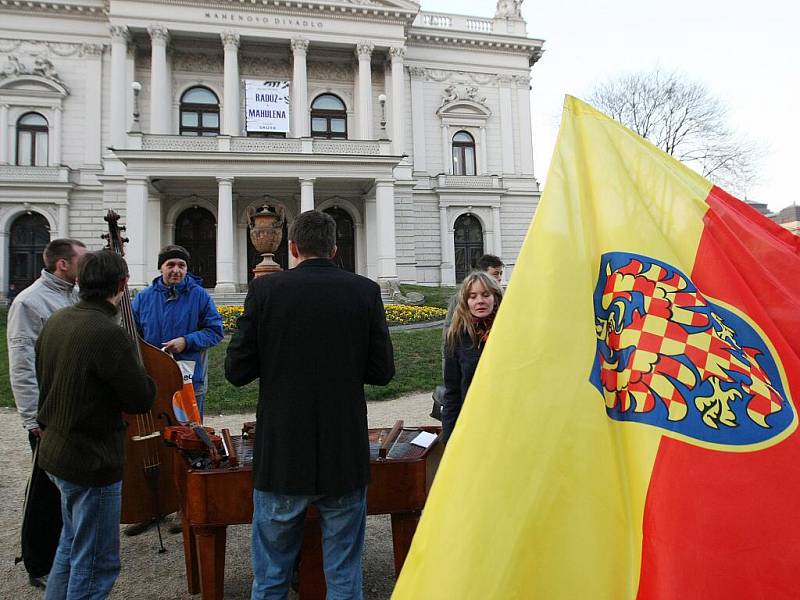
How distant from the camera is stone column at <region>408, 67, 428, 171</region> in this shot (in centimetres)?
2872

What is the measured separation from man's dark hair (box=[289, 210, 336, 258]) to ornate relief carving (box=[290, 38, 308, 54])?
89.3ft

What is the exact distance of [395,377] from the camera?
10453 millimetres

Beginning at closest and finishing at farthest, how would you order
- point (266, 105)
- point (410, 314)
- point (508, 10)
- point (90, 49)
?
point (410, 314) < point (90, 49) < point (266, 105) < point (508, 10)

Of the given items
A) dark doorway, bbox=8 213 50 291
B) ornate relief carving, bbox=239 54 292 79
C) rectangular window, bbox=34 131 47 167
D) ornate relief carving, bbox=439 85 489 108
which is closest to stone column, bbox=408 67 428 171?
ornate relief carving, bbox=439 85 489 108

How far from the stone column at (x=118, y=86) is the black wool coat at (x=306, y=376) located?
2687 cm

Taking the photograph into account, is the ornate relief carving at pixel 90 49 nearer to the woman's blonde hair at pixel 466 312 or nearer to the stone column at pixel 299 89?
the stone column at pixel 299 89

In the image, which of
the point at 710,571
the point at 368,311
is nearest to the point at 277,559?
the point at 368,311

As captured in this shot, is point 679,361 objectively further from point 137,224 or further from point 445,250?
point 445,250

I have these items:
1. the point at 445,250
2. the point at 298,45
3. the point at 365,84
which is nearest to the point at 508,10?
the point at 365,84

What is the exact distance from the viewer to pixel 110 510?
8.41 feet

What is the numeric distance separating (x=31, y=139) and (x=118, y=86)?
5.09 meters

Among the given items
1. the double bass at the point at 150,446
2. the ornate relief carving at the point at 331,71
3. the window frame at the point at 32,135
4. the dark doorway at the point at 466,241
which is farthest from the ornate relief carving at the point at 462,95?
the double bass at the point at 150,446

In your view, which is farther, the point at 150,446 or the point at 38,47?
the point at 38,47

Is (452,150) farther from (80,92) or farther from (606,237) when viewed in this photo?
(606,237)
